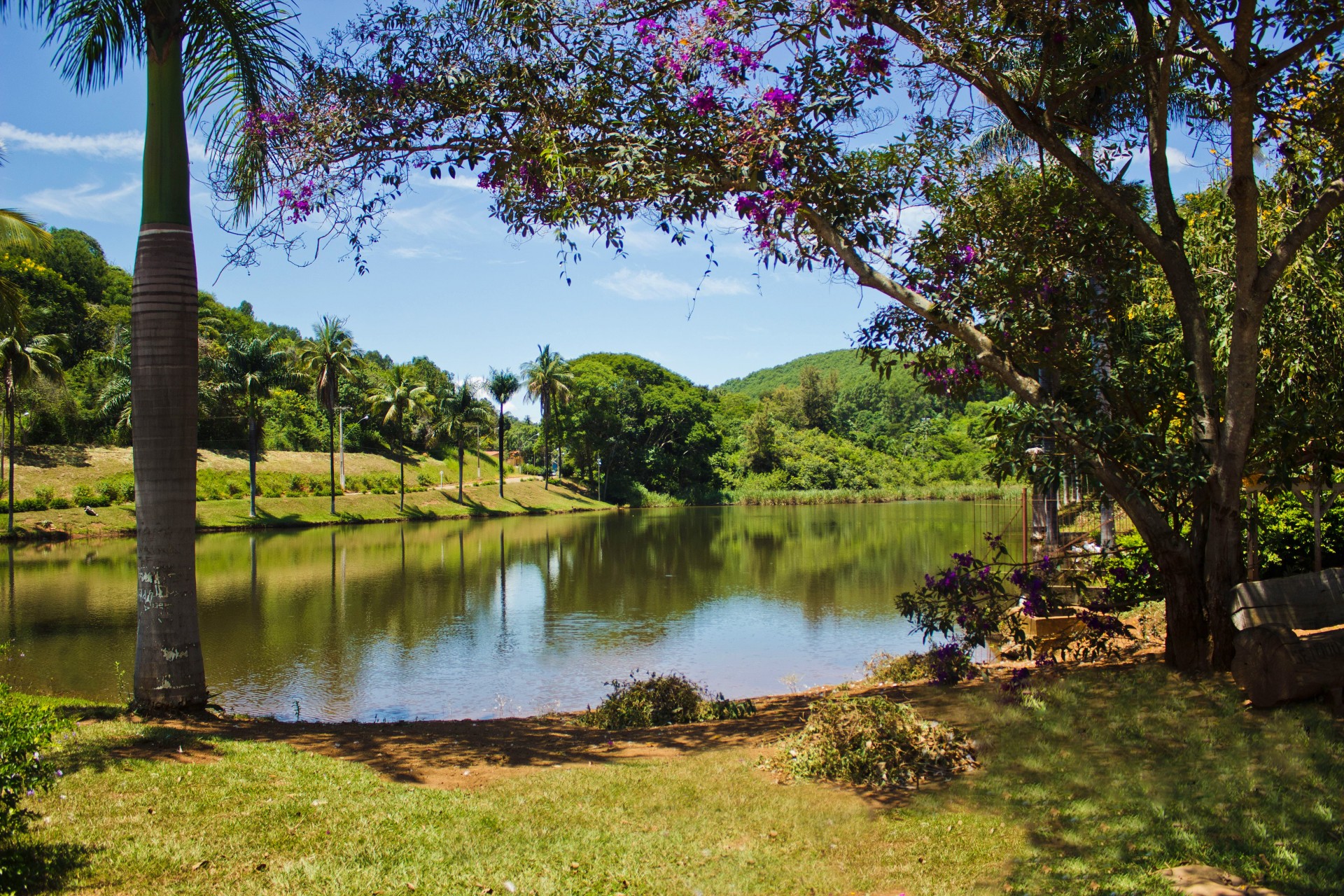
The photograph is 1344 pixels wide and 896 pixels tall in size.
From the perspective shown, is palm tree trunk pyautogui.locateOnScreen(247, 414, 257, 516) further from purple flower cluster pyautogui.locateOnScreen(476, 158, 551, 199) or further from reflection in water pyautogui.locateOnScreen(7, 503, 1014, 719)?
purple flower cluster pyautogui.locateOnScreen(476, 158, 551, 199)

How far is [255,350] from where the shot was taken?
42594 millimetres

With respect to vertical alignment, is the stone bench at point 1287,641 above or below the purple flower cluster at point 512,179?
below

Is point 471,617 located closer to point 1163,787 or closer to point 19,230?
point 19,230

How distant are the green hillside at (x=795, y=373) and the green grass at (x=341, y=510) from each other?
251 ft

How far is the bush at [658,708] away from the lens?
29.3ft

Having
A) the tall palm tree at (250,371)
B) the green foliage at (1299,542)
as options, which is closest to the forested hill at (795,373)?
the tall palm tree at (250,371)

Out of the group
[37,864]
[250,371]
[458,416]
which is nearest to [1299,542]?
[37,864]

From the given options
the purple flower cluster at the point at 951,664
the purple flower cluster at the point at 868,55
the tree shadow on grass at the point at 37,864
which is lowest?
the purple flower cluster at the point at 951,664

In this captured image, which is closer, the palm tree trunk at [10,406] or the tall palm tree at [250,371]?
the palm tree trunk at [10,406]

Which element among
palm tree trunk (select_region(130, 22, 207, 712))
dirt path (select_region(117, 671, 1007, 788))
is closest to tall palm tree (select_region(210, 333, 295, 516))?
palm tree trunk (select_region(130, 22, 207, 712))

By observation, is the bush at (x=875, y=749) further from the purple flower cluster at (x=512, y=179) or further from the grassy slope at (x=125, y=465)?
the grassy slope at (x=125, y=465)

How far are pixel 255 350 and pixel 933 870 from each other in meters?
45.0

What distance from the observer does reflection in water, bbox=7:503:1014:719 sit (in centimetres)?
1241

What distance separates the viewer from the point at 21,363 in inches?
1160
